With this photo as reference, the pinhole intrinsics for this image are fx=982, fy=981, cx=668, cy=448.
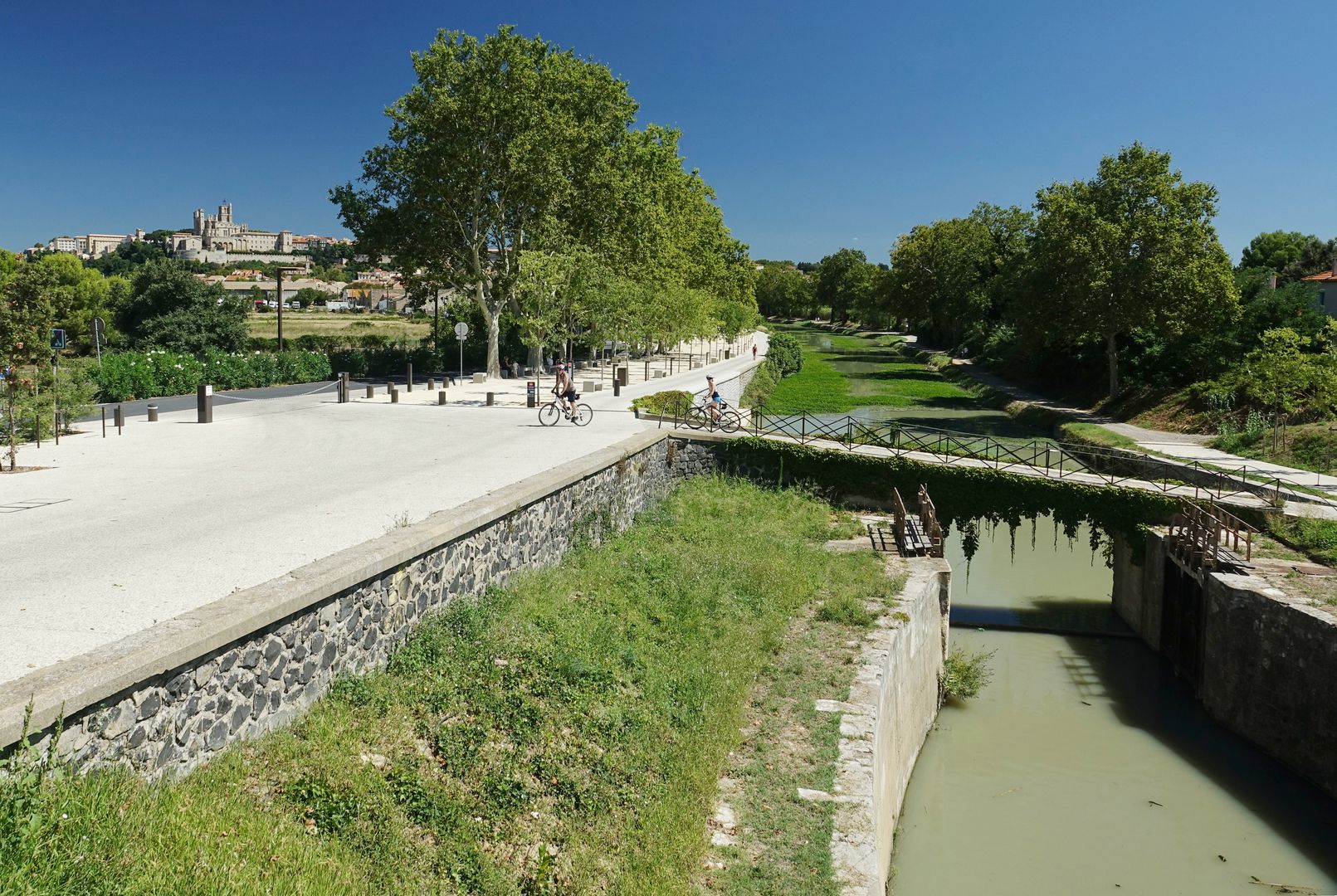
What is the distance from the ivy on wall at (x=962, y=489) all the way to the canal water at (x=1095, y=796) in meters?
2.67

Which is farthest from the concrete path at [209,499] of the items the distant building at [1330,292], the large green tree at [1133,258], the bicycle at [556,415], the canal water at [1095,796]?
the distant building at [1330,292]

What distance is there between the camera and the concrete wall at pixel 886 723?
8.88m

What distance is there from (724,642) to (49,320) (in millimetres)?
15031

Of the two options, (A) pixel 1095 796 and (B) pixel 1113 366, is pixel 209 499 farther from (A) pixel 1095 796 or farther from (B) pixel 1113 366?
(B) pixel 1113 366

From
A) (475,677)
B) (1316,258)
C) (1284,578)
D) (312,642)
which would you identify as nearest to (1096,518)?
(1284,578)

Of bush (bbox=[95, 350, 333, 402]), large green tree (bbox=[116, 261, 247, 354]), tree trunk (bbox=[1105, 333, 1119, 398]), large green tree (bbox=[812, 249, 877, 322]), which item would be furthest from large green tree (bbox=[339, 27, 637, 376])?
large green tree (bbox=[812, 249, 877, 322])

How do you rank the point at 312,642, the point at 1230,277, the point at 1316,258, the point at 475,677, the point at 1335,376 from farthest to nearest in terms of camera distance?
the point at 1316,258 < the point at 1230,277 < the point at 1335,376 < the point at 475,677 < the point at 312,642

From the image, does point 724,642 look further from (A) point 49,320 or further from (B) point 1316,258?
(B) point 1316,258

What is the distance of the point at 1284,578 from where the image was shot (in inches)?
653

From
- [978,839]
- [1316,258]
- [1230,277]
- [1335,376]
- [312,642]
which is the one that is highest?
[1316,258]

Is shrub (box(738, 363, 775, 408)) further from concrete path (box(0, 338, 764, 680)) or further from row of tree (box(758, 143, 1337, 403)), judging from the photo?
concrete path (box(0, 338, 764, 680))

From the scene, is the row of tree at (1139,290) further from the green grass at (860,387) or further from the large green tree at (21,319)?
the large green tree at (21,319)

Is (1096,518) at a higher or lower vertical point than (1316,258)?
lower

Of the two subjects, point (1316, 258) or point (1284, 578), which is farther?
point (1316, 258)
